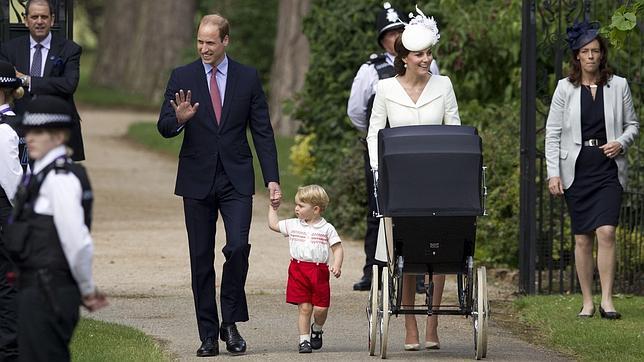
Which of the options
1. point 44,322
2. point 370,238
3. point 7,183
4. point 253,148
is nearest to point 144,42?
point 253,148

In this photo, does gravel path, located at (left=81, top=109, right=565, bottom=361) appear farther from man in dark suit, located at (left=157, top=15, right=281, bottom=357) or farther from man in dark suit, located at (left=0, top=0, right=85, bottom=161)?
man in dark suit, located at (left=0, top=0, right=85, bottom=161)

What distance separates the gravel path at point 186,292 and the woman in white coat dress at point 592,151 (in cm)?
90

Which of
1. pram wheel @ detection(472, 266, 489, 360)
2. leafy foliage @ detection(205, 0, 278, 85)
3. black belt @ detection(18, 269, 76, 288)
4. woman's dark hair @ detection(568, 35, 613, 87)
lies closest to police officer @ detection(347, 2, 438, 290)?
woman's dark hair @ detection(568, 35, 613, 87)

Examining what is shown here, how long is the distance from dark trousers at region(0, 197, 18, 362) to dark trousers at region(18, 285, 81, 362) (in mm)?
1693

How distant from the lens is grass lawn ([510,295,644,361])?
893 cm

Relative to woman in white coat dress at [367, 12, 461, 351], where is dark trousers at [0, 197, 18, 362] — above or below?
below

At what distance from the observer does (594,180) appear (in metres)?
10.2

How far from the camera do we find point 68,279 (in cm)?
618

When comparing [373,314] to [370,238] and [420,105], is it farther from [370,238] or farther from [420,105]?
[370,238]

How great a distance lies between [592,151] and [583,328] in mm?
1286

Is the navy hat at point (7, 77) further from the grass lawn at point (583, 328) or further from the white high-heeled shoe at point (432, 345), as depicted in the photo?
the grass lawn at point (583, 328)

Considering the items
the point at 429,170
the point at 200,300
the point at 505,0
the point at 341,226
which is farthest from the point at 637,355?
the point at 505,0

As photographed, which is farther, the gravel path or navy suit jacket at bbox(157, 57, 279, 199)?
the gravel path

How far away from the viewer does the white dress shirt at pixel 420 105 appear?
8812mm
